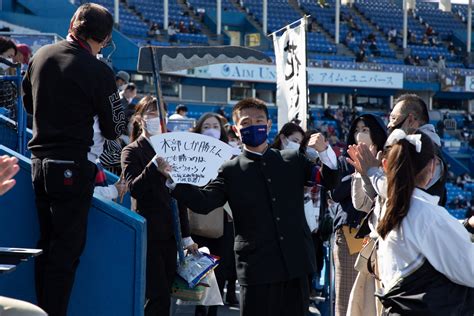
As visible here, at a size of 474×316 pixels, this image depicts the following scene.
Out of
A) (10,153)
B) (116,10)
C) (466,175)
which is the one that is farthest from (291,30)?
(466,175)

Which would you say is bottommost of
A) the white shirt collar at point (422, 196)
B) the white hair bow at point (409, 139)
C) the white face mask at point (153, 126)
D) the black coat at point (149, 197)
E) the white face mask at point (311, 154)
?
the black coat at point (149, 197)

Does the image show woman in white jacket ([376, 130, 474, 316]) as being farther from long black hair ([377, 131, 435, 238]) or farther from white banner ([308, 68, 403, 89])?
white banner ([308, 68, 403, 89])

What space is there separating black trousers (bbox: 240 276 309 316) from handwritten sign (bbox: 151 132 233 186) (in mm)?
882

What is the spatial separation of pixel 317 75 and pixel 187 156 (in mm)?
28798

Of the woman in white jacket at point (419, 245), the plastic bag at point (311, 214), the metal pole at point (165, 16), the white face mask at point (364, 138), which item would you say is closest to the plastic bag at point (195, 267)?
the white face mask at point (364, 138)

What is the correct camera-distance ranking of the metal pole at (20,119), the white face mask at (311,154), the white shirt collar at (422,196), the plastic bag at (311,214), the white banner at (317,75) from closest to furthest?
the white shirt collar at (422,196), the white face mask at (311,154), the metal pole at (20,119), the plastic bag at (311,214), the white banner at (317,75)

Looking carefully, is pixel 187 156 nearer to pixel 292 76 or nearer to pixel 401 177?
pixel 401 177

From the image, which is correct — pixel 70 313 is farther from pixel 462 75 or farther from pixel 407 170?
pixel 462 75

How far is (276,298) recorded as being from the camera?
4590 mm

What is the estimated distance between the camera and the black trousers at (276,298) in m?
4.56

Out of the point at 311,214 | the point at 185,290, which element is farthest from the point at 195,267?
the point at 311,214

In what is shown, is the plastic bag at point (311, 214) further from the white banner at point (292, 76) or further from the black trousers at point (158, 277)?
the black trousers at point (158, 277)

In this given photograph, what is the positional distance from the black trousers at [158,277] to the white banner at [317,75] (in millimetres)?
24503

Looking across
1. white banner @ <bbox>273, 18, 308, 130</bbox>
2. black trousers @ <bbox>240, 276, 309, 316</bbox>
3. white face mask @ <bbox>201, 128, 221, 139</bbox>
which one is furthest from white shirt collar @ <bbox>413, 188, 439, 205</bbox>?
white banner @ <bbox>273, 18, 308, 130</bbox>
